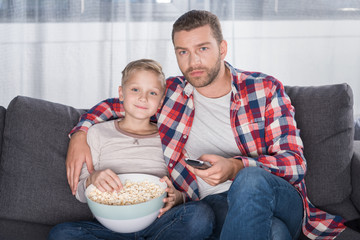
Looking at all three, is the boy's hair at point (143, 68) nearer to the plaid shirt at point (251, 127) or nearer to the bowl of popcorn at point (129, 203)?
the plaid shirt at point (251, 127)

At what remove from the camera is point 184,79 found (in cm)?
184

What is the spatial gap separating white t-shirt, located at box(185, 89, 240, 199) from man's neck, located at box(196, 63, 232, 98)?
1.2 inches

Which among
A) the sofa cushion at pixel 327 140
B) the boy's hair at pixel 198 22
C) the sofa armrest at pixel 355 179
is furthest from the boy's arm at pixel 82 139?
the sofa armrest at pixel 355 179

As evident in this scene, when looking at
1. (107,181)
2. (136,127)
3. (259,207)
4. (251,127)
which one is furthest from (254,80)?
(107,181)

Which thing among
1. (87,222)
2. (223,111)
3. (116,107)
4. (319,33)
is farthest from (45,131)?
(319,33)

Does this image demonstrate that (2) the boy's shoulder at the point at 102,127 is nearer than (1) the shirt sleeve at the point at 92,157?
No

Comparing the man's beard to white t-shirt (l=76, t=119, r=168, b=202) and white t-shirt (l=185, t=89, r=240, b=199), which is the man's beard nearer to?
white t-shirt (l=185, t=89, r=240, b=199)

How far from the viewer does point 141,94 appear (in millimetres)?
1645

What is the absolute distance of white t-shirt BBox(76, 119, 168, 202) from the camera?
5.29ft

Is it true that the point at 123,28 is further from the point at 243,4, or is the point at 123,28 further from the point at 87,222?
the point at 87,222

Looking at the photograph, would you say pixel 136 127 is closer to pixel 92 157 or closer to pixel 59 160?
pixel 92 157

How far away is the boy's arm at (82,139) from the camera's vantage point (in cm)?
156

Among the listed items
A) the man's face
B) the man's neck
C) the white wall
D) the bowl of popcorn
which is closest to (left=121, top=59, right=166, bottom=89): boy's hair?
the man's face

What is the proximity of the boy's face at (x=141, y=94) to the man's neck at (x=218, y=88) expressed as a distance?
0.78ft
